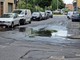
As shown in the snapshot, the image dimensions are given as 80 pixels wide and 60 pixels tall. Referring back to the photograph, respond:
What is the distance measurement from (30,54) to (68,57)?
1676mm

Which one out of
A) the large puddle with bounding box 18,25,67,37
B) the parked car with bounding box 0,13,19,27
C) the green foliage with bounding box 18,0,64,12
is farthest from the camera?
the green foliage with bounding box 18,0,64,12

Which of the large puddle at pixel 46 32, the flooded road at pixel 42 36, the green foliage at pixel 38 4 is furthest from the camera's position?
the green foliage at pixel 38 4

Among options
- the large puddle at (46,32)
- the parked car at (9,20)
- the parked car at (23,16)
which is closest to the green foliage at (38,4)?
the parked car at (23,16)

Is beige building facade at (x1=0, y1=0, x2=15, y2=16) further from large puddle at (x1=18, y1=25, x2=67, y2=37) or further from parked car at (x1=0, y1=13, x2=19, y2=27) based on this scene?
large puddle at (x1=18, y1=25, x2=67, y2=37)

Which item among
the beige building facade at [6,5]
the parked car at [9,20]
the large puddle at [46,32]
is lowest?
the large puddle at [46,32]

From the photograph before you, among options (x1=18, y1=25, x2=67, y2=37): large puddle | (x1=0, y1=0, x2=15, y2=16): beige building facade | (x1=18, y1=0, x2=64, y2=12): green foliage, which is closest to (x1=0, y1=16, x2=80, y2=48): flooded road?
(x1=18, y1=25, x2=67, y2=37): large puddle

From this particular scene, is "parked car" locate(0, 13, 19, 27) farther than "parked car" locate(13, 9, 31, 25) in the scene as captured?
No

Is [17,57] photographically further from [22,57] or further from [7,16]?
[7,16]

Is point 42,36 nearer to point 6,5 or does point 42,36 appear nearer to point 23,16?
point 23,16

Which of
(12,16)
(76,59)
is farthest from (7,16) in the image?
(76,59)

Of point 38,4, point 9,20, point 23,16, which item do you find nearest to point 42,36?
point 9,20

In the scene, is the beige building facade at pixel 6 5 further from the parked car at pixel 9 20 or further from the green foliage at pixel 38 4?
the parked car at pixel 9 20

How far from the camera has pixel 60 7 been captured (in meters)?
136

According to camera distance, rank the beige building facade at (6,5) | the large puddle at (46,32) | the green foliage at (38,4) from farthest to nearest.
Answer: the green foliage at (38,4) < the beige building facade at (6,5) < the large puddle at (46,32)
